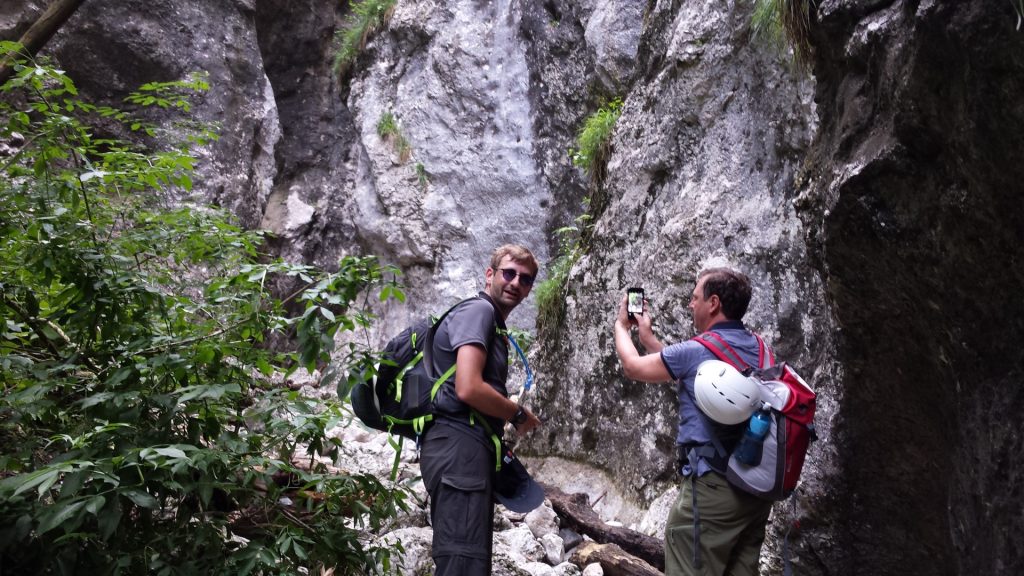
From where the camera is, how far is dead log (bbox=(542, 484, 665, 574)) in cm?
493

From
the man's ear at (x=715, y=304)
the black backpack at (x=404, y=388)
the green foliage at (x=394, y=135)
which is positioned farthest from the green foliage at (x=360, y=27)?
the man's ear at (x=715, y=304)

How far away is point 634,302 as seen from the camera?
3551 mm

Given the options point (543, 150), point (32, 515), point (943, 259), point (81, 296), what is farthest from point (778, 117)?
point (543, 150)

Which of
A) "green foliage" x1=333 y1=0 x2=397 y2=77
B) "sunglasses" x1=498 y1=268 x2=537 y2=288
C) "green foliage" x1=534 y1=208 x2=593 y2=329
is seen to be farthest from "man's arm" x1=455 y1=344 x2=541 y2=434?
"green foliage" x1=333 y1=0 x2=397 y2=77

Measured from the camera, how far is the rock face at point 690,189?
2.83m

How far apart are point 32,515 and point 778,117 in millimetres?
5076

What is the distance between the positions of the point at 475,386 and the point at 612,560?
2312 mm

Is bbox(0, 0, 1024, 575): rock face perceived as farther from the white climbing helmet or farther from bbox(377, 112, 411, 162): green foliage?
the white climbing helmet

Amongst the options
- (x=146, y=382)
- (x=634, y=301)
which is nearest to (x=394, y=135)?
(x=634, y=301)

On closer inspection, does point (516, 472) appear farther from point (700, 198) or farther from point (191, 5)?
point (191, 5)

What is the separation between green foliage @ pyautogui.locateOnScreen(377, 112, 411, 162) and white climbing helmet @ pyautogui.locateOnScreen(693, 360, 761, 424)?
9.95m

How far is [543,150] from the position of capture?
37.4 feet

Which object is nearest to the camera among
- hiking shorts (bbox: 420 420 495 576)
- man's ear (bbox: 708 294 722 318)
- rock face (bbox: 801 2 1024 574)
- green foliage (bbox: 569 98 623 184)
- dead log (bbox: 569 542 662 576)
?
rock face (bbox: 801 2 1024 574)

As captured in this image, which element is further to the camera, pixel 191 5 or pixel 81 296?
pixel 191 5
